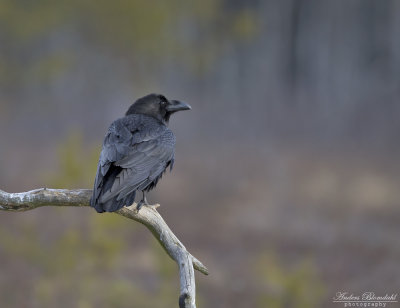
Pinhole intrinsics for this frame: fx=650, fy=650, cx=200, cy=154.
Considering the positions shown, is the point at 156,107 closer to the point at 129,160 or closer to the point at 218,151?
the point at 129,160

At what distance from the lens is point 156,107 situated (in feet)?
24.4

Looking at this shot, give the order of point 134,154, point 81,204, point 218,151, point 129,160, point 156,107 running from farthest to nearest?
point 218,151 → point 156,107 → point 134,154 → point 129,160 → point 81,204

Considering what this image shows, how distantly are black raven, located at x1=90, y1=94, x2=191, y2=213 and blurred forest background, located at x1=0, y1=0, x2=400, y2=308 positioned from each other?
2892 mm

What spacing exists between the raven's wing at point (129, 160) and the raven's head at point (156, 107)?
0.33 meters

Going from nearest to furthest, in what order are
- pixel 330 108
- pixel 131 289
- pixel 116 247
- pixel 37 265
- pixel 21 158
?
pixel 116 247 → pixel 37 265 → pixel 131 289 → pixel 21 158 → pixel 330 108

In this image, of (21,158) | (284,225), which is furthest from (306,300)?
(21,158)

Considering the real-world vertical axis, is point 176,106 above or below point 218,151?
below

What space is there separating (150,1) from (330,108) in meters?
21.2

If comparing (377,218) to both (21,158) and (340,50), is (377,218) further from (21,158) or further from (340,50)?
(340,50)

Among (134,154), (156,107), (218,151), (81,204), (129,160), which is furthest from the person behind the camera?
(218,151)

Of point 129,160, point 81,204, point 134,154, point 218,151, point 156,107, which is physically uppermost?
point 218,151

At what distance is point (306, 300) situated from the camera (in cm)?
1011

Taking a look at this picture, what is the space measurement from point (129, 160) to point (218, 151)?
21.2 metres

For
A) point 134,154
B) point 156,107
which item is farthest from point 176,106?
point 134,154
